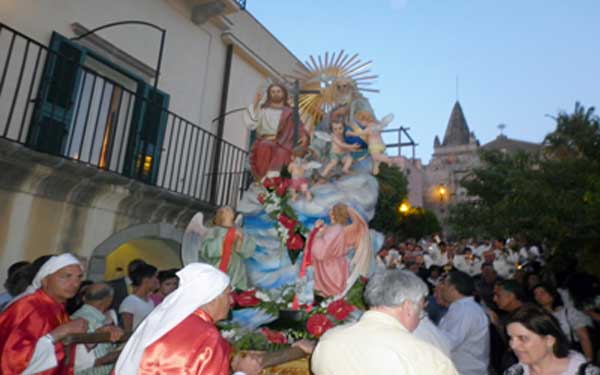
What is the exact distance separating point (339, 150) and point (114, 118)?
433 centimetres

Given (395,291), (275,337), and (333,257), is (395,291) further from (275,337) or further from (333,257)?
(333,257)

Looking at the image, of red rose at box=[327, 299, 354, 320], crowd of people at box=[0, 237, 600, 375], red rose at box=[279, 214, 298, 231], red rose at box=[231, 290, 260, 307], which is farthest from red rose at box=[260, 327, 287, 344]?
red rose at box=[279, 214, 298, 231]

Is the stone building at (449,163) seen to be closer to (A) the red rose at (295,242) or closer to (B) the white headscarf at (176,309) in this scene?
(A) the red rose at (295,242)

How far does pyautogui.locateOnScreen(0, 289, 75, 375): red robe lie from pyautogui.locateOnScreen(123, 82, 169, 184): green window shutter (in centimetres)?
492

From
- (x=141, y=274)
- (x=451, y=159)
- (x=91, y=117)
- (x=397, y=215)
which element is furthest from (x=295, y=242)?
(x=451, y=159)

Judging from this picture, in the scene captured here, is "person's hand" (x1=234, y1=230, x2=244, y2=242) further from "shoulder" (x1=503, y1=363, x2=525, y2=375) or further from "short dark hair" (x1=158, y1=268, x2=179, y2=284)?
"shoulder" (x1=503, y1=363, x2=525, y2=375)

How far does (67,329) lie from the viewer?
321 centimetres

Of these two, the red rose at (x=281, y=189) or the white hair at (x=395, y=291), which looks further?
the red rose at (x=281, y=189)

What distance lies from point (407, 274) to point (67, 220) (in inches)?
226

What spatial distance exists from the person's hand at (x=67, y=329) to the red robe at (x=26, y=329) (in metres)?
0.08

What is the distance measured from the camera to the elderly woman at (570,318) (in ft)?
15.9

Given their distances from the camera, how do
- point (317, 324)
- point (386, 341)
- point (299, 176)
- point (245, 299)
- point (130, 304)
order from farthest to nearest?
1. point (299, 176)
2. point (245, 299)
3. point (317, 324)
4. point (130, 304)
5. point (386, 341)

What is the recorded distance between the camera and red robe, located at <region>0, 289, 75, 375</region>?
3.15 metres

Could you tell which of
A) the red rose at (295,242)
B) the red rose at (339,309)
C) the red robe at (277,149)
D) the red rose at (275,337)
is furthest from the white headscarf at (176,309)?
the red robe at (277,149)
